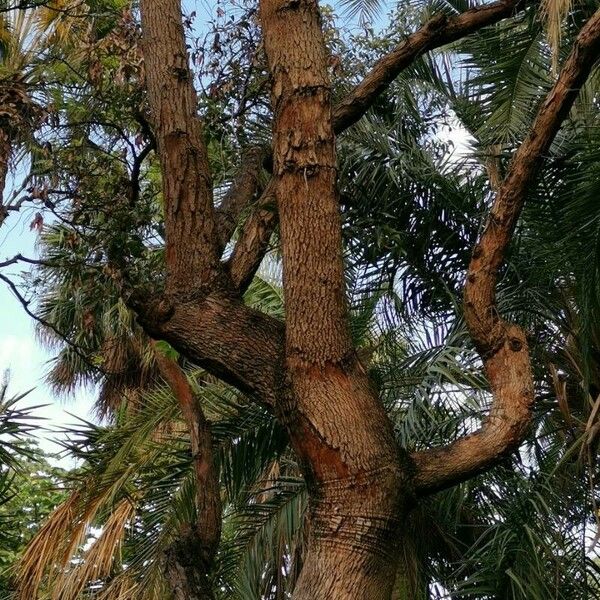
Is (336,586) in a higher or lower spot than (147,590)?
lower

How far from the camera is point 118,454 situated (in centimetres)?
724

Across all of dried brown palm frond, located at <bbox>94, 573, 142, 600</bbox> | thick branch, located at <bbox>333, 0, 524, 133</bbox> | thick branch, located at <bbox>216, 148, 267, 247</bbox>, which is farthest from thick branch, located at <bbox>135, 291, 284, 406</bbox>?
dried brown palm frond, located at <bbox>94, 573, 142, 600</bbox>

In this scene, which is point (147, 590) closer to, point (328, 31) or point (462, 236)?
point (462, 236)

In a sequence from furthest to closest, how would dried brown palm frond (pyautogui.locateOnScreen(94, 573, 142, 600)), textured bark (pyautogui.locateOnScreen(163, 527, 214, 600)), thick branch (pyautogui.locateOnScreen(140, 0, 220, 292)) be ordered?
1. dried brown palm frond (pyautogui.locateOnScreen(94, 573, 142, 600))
2. thick branch (pyautogui.locateOnScreen(140, 0, 220, 292))
3. textured bark (pyautogui.locateOnScreen(163, 527, 214, 600))

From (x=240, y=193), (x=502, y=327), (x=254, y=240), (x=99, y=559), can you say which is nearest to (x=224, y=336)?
(x=254, y=240)

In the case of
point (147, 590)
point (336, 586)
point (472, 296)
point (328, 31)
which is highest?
point (328, 31)

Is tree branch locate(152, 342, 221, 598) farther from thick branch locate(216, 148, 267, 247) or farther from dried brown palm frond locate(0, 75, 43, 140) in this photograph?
dried brown palm frond locate(0, 75, 43, 140)

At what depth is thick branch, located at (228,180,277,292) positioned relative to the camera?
453cm

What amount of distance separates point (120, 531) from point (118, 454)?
0.62 m

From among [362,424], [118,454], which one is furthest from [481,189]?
[362,424]

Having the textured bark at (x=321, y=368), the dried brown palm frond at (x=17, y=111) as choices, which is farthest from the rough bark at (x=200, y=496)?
the dried brown palm frond at (x=17, y=111)

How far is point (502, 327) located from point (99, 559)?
4.01 meters

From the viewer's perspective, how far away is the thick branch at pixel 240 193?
4.96m

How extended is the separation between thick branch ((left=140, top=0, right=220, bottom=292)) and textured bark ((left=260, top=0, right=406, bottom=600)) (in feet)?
1.29
